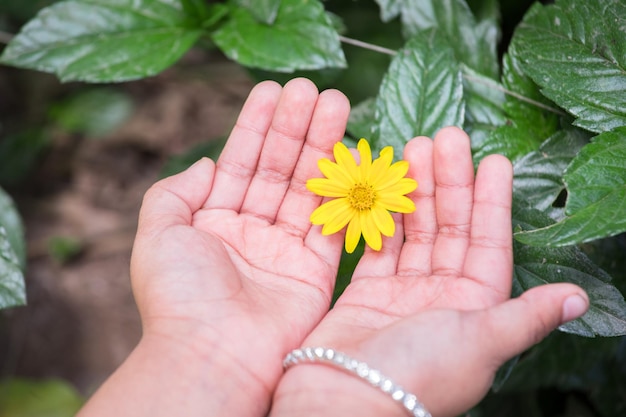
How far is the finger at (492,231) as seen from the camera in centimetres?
106

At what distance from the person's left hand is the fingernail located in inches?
17.0

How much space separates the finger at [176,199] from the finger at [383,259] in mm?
328

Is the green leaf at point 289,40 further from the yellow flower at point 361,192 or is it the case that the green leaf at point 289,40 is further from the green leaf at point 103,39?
the yellow flower at point 361,192

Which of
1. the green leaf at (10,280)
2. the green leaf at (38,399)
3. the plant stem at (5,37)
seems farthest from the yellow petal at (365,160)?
the plant stem at (5,37)

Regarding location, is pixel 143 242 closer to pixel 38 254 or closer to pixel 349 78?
pixel 349 78

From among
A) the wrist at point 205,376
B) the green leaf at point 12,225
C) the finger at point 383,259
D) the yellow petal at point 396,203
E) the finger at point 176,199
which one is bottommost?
the green leaf at point 12,225

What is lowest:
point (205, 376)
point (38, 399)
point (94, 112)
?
point (38, 399)

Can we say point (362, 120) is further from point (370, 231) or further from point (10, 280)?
point (10, 280)

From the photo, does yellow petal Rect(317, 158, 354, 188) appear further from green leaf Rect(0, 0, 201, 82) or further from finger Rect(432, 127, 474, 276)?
green leaf Rect(0, 0, 201, 82)

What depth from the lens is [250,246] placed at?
124 cm

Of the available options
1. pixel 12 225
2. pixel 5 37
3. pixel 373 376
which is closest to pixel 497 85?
pixel 373 376

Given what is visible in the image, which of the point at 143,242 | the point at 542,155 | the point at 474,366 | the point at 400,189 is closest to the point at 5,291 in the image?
the point at 143,242

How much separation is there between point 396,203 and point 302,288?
0.76 feet

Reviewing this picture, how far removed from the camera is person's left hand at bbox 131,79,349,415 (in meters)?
1.08
